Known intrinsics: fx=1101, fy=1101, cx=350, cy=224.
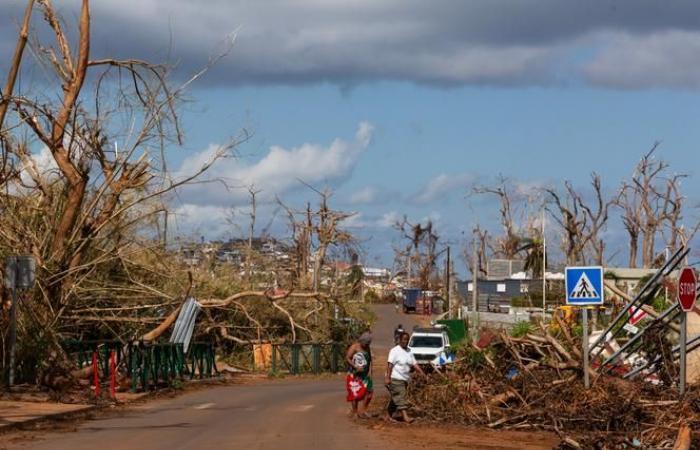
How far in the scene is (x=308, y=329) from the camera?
4181 centimetres

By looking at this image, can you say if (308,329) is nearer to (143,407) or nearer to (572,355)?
(143,407)

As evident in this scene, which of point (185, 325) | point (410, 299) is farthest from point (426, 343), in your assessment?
point (410, 299)

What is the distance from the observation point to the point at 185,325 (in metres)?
33.1

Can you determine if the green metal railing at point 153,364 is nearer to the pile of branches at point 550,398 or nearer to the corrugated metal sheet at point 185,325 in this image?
the corrugated metal sheet at point 185,325

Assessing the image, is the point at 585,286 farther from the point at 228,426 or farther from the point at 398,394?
the point at 228,426

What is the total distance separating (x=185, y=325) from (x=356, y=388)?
13.0 m

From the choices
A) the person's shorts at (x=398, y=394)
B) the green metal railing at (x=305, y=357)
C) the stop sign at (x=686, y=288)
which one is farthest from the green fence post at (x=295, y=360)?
the stop sign at (x=686, y=288)

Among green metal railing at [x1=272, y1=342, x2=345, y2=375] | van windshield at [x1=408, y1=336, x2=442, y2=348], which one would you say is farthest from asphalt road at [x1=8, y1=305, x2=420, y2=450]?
green metal railing at [x1=272, y1=342, x2=345, y2=375]

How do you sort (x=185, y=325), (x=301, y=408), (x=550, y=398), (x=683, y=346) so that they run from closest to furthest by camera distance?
(x=683, y=346), (x=550, y=398), (x=301, y=408), (x=185, y=325)

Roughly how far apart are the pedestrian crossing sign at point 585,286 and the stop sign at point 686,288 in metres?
2.07

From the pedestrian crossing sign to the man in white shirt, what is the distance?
10.6 ft

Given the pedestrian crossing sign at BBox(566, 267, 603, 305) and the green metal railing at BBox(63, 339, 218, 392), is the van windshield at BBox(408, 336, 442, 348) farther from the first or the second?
the pedestrian crossing sign at BBox(566, 267, 603, 305)

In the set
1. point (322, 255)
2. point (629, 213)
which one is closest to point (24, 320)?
point (322, 255)

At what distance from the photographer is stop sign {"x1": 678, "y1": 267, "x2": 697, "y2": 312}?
1708 centimetres
